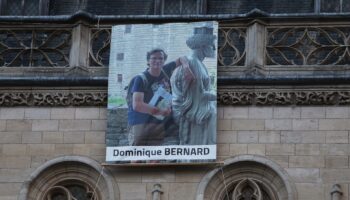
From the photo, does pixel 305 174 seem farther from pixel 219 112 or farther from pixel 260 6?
pixel 260 6

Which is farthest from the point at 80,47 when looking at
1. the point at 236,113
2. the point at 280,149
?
the point at 280,149

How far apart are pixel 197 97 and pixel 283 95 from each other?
138 centimetres

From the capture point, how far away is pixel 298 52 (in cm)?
2092

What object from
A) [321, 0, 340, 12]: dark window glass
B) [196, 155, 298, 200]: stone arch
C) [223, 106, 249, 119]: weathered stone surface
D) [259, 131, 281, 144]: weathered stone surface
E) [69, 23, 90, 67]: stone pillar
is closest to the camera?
[196, 155, 298, 200]: stone arch

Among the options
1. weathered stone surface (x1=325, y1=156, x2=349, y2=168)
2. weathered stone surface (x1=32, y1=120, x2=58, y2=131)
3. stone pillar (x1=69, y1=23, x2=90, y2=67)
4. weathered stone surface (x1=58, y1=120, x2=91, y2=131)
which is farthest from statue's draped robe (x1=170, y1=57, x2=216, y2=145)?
weathered stone surface (x1=32, y1=120, x2=58, y2=131)

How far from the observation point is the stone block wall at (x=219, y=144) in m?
19.9

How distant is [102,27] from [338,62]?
13.1 ft

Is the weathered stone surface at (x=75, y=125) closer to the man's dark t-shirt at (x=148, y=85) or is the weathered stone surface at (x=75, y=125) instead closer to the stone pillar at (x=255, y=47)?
the man's dark t-shirt at (x=148, y=85)

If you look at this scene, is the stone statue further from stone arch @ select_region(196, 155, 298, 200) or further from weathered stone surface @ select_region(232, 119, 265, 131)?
stone arch @ select_region(196, 155, 298, 200)

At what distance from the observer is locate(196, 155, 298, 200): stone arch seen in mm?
19891

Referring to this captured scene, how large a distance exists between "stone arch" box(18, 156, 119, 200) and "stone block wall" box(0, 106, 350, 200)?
0.36 ft

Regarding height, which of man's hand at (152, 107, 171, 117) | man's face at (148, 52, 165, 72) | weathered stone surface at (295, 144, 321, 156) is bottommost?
weathered stone surface at (295, 144, 321, 156)

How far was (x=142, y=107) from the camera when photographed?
2055cm

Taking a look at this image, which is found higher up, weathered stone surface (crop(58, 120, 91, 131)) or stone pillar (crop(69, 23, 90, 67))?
stone pillar (crop(69, 23, 90, 67))
